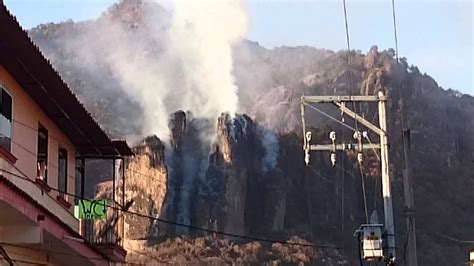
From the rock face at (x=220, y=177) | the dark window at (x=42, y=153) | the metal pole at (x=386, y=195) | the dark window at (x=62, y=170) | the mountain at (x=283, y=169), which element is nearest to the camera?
the metal pole at (x=386, y=195)

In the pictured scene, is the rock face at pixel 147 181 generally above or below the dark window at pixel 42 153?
above

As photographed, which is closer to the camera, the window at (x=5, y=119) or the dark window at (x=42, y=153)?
the window at (x=5, y=119)

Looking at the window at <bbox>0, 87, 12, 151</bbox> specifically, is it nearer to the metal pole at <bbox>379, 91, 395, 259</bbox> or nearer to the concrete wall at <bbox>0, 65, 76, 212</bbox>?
the concrete wall at <bbox>0, 65, 76, 212</bbox>

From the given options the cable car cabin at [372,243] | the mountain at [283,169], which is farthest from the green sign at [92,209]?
the mountain at [283,169]

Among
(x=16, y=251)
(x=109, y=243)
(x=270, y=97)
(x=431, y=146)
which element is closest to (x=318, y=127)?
(x=431, y=146)

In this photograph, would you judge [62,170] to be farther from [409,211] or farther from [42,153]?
[409,211]

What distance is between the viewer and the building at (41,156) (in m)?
16.2

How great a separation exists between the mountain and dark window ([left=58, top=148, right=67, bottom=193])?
24.1 meters

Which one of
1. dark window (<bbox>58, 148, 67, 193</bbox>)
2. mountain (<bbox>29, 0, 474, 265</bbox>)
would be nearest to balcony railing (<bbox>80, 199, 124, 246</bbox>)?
dark window (<bbox>58, 148, 67, 193</bbox>)

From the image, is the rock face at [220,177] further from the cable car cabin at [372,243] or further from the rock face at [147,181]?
the cable car cabin at [372,243]

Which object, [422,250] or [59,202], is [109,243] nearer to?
[59,202]

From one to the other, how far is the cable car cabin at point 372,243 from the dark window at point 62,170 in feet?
27.8

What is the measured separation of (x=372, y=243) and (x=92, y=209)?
7.90 metres

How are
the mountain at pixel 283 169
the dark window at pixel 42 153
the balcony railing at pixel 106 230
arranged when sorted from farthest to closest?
the mountain at pixel 283 169 < the balcony railing at pixel 106 230 < the dark window at pixel 42 153
